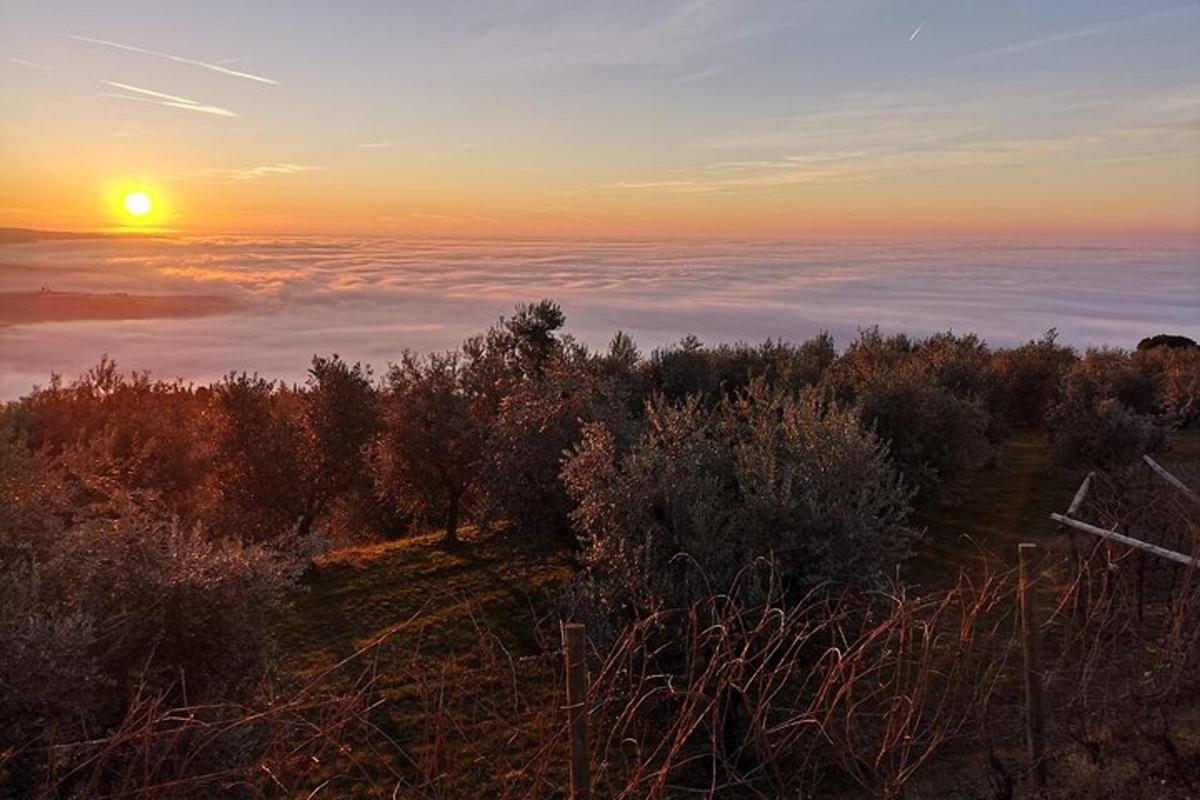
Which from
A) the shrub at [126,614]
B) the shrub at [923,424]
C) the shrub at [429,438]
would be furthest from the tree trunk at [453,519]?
the shrub at [126,614]

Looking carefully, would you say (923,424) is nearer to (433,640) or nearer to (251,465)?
(433,640)

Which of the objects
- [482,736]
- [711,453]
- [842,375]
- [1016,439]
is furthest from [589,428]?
[1016,439]

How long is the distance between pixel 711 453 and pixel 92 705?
24.0 ft

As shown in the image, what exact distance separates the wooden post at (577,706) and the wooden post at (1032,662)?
363 cm

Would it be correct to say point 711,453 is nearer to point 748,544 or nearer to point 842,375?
point 748,544

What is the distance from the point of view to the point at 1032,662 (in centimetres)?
668

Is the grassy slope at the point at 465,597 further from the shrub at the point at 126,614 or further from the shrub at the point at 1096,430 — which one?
the shrub at the point at 126,614

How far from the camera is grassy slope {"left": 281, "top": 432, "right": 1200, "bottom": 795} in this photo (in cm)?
1040

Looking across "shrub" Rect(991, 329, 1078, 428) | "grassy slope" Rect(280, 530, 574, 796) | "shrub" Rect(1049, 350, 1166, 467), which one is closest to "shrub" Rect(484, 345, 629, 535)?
"grassy slope" Rect(280, 530, 574, 796)

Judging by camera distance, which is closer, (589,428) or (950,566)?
(589,428)

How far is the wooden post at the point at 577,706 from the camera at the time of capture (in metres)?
4.90

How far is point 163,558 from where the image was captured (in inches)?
281

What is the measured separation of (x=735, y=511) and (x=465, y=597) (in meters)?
7.17

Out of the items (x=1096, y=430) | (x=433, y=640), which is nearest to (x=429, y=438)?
(x=433, y=640)
